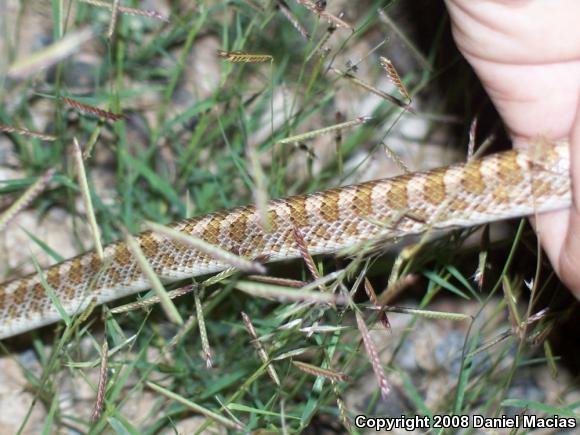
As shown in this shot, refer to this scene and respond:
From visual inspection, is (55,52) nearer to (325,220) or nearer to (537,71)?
(325,220)

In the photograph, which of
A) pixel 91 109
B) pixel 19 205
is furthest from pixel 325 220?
pixel 19 205

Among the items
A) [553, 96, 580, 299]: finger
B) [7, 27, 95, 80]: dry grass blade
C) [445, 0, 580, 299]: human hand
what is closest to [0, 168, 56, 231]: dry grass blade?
[7, 27, 95, 80]: dry grass blade

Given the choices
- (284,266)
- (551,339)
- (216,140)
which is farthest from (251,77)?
(551,339)

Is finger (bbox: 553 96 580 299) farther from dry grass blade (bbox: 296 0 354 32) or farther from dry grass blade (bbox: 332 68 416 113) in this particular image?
dry grass blade (bbox: 296 0 354 32)

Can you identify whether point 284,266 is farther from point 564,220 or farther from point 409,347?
point 564,220

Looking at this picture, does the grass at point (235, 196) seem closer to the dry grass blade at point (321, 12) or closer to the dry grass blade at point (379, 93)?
the dry grass blade at point (379, 93)

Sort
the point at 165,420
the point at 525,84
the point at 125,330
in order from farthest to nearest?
A: the point at 125,330
the point at 165,420
the point at 525,84
